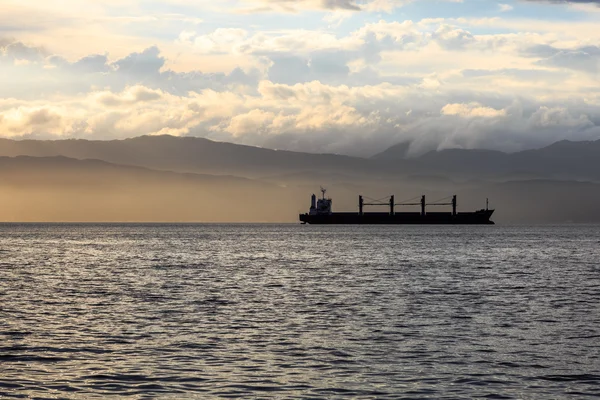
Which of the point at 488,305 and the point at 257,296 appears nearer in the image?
the point at 488,305

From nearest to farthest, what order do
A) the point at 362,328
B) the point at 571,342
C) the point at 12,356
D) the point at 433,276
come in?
the point at 12,356
the point at 571,342
the point at 362,328
the point at 433,276

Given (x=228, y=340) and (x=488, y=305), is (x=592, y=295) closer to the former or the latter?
(x=488, y=305)

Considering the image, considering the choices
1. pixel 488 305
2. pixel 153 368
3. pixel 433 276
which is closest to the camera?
pixel 153 368

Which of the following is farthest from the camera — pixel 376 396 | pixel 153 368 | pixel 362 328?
pixel 362 328

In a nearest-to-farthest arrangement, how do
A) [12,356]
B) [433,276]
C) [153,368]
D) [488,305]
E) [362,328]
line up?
[153,368] → [12,356] → [362,328] → [488,305] → [433,276]

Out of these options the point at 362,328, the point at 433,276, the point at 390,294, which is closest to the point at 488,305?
the point at 390,294

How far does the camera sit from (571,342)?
2945 centimetres

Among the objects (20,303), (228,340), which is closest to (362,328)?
(228,340)

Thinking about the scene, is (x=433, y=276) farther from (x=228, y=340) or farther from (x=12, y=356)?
(x=12, y=356)

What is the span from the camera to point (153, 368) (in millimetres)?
24078

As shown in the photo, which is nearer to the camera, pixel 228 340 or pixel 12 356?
pixel 12 356

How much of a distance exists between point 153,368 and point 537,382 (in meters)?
11.1

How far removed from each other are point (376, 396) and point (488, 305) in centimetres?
2280

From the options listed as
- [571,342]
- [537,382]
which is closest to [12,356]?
[537,382]
